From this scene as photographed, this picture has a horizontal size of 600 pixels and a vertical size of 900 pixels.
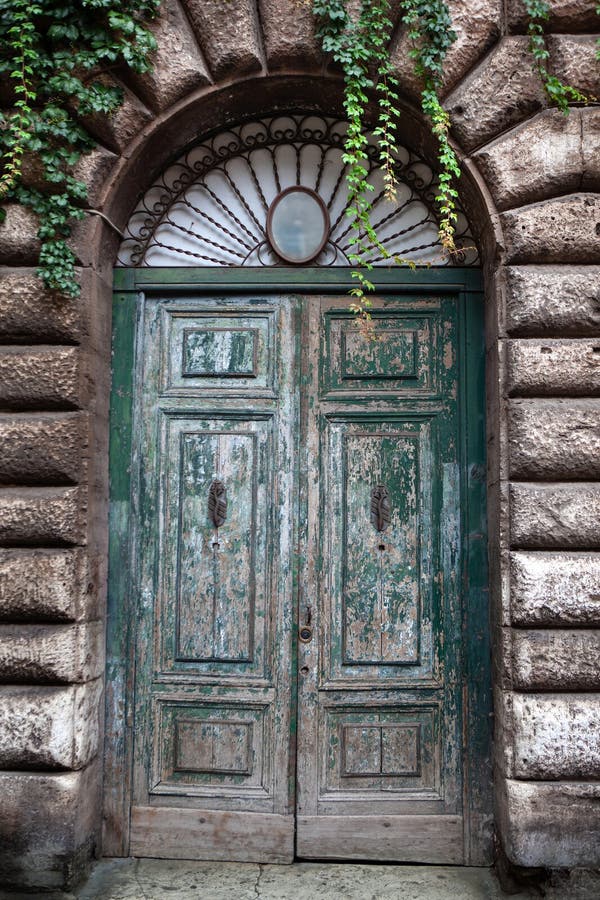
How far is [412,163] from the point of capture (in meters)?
3.66

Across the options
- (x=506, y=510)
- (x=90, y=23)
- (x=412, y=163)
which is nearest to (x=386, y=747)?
(x=506, y=510)

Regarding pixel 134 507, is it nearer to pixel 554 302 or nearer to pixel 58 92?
pixel 58 92

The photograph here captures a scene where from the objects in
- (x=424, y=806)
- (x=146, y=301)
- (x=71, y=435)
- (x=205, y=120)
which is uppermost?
(x=205, y=120)

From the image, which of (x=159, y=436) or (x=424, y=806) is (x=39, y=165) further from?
(x=424, y=806)

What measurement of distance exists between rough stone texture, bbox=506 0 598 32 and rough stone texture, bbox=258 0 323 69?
887 mm

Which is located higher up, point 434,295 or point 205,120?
point 205,120

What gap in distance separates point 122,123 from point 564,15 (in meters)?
2.04

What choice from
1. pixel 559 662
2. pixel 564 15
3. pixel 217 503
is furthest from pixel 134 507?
pixel 564 15

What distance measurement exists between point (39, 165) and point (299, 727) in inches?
113

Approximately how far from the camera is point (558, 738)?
3.06 meters

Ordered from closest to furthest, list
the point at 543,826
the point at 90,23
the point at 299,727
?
1. the point at 543,826
2. the point at 90,23
3. the point at 299,727

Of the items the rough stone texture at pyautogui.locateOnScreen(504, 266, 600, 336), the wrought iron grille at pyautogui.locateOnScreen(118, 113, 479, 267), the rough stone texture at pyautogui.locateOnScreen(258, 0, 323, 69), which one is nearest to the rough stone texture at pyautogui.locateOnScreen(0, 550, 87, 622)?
the wrought iron grille at pyautogui.locateOnScreen(118, 113, 479, 267)

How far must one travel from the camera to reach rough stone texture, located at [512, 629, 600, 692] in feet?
10.1

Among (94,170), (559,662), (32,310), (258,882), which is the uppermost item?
(94,170)
